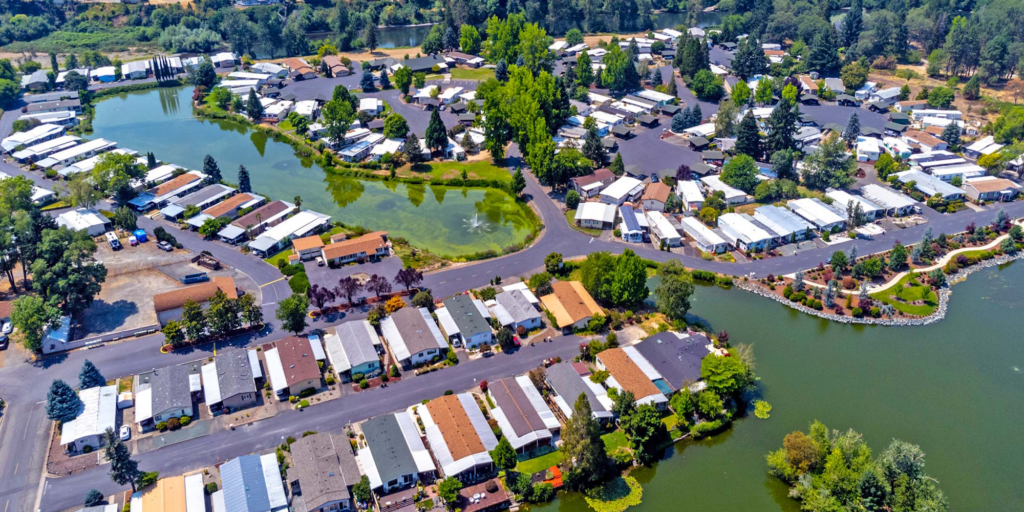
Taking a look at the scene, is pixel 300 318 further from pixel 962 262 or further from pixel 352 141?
pixel 962 262

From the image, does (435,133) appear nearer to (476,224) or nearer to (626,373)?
(476,224)

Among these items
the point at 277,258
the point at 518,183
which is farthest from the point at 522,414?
the point at 518,183

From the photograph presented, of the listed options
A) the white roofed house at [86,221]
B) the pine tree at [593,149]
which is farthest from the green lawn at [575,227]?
the white roofed house at [86,221]

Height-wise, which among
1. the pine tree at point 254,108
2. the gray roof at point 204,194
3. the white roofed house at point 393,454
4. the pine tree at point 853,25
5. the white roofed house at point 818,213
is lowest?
the white roofed house at point 393,454

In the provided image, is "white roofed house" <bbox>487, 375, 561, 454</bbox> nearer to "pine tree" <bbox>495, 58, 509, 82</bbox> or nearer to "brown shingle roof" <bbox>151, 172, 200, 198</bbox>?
"brown shingle roof" <bbox>151, 172, 200, 198</bbox>

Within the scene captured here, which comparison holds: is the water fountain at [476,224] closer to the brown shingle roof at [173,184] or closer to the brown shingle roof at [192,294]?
the brown shingle roof at [192,294]

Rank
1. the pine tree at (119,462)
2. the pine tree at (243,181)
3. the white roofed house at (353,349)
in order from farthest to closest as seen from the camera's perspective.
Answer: the pine tree at (243,181) < the white roofed house at (353,349) < the pine tree at (119,462)
